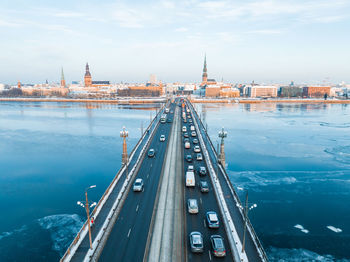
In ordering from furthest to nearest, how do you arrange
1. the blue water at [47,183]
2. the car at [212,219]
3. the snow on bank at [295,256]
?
the blue water at [47,183] → the snow on bank at [295,256] → the car at [212,219]

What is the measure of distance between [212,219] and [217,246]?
4.48 meters

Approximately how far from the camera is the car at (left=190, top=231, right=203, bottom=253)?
23.4 m

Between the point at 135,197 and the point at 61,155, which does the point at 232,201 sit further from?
the point at 61,155

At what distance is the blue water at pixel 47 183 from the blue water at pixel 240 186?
0.48ft

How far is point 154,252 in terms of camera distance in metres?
23.8

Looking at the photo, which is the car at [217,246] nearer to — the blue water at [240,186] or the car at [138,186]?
the blue water at [240,186]

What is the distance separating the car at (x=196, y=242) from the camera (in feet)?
76.8

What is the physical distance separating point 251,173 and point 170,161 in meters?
19.3

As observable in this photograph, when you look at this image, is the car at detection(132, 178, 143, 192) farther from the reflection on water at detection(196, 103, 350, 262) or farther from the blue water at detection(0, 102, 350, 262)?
the reflection on water at detection(196, 103, 350, 262)

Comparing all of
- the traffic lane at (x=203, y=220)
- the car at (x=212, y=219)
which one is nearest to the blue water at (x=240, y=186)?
the traffic lane at (x=203, y=220)

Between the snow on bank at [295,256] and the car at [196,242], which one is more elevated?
the car at [196,242]

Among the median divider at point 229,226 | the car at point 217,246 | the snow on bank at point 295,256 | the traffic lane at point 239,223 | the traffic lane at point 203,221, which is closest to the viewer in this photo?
the car at point 217,246

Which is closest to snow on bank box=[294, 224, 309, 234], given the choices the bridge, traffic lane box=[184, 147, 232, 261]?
the bridge

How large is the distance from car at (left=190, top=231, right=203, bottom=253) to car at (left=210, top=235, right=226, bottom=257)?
113 cm
